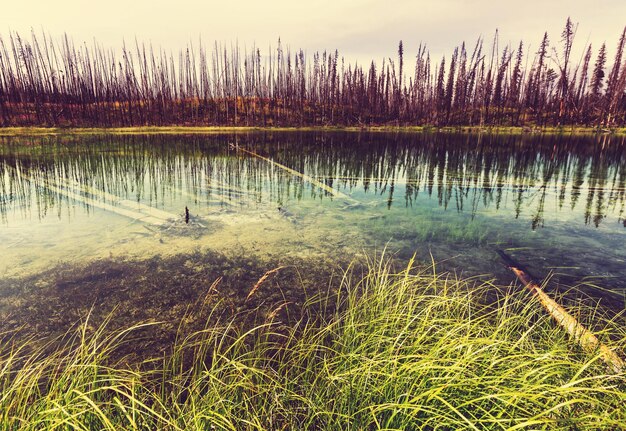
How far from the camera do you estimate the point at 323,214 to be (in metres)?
6.92

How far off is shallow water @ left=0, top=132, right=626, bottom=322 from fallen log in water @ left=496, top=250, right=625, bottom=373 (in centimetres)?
25

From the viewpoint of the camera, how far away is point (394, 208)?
24.3 ft

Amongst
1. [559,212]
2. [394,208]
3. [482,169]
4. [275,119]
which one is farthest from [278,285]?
[275,119]

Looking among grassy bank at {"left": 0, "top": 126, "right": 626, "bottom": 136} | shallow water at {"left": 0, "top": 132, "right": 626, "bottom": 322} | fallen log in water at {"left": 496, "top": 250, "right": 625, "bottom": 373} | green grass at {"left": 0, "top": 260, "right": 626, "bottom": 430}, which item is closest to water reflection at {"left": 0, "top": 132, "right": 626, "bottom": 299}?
shallow water at {"left": 0, "top": 132, "right": 626, "bottom": 322}

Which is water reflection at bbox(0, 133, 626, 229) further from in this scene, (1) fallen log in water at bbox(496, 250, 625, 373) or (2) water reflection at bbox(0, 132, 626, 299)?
(1) fallen log in water at bbox(496, 250, 625, 373)

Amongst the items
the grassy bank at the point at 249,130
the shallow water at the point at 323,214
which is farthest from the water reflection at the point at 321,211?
the grassy bank at the point at 249,130

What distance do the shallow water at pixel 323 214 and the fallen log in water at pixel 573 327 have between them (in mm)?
252

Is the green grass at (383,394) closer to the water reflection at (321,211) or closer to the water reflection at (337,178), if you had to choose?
the water reflection at (321,211)

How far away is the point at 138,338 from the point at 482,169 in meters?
12.8

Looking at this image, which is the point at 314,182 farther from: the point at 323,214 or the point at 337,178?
the point at 323,214

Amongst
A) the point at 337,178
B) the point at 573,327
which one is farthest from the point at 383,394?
the point at 337,178

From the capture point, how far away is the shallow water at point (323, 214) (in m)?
4.76

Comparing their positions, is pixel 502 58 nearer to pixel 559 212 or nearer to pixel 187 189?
pixel 559 212

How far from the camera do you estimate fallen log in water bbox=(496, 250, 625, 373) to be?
6.15 ft
